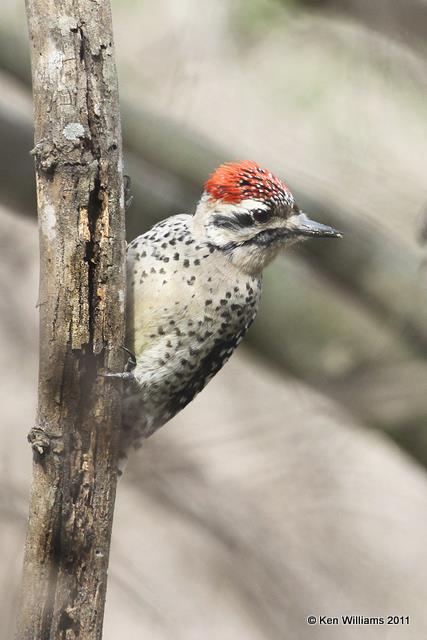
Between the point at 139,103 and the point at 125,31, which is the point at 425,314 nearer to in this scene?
the point at 139,103

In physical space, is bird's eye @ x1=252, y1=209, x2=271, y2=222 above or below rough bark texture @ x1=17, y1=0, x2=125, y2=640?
above

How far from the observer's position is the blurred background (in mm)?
5004

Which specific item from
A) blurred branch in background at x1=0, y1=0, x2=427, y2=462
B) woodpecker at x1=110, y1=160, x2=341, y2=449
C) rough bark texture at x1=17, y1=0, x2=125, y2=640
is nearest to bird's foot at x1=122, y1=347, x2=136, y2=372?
woodpecker at x1=110, y1=160, x2=341, y2=449

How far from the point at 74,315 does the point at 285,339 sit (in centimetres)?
281

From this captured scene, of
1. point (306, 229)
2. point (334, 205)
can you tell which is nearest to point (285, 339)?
point (334, 205)

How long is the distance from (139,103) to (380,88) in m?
1.39

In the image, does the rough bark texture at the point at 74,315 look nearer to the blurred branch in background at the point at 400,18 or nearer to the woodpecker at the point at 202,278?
the woodpecker at the point at 202,278

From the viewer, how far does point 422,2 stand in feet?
16.6

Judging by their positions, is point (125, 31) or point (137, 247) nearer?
point (137, 247)

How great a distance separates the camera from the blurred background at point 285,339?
5.00 metres

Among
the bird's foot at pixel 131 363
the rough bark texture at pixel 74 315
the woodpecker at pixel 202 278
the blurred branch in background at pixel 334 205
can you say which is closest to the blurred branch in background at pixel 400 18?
the blurred branch in background at pixel 334 205

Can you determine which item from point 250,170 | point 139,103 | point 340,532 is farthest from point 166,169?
point 340,532

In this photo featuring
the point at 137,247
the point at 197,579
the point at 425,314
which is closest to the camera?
the point at 137,247

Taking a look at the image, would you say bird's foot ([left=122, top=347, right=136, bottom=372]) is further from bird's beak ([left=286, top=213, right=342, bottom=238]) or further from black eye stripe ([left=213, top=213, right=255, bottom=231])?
bird's beak ([left=286, top=213, right=342, bottom=238])
